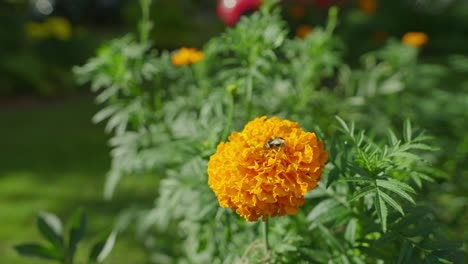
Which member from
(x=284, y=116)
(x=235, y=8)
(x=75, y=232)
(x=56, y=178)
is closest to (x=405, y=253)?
(x=284, y=116)

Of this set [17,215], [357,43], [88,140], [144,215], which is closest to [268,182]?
[144,215]

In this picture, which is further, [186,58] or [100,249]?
[186,58]

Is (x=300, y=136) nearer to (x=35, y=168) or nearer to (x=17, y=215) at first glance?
(x=17, y=215)

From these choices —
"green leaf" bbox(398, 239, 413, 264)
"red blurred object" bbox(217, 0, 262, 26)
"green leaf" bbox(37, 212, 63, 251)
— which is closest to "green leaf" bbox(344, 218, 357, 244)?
"green leaf" bbox(398, 239, 413, 264)

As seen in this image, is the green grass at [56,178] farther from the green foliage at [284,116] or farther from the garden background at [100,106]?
the green foliage at [284,116]

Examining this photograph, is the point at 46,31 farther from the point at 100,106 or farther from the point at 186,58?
the point at 186,58

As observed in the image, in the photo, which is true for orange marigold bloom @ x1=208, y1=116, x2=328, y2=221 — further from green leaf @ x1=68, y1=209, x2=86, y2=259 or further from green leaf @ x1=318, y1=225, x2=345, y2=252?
green leaf @ x1=68, y1=209, x2=86, y2=259

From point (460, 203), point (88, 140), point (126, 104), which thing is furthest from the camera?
point (88, 140)

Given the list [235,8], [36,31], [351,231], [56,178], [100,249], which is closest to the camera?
[351,231]
